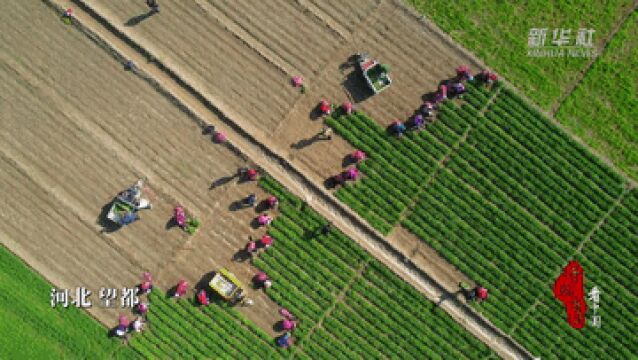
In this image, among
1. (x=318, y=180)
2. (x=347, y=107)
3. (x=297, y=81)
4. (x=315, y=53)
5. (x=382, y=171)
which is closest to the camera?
(x=347, y=107)

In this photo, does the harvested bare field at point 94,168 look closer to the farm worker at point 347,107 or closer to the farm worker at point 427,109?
the farm worker at point 347,107

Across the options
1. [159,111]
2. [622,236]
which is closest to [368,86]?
[159,111]

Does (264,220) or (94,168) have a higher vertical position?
(264,220)

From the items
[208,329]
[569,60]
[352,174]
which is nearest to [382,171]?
[352,174]

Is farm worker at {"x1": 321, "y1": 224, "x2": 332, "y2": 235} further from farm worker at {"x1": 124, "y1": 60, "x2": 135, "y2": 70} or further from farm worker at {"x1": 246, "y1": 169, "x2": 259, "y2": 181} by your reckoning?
farm worker at {"x1": 124, "y1": 60, "x2": 135, "y2": 70}

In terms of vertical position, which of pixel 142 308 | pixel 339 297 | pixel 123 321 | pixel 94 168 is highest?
pixel 339 297

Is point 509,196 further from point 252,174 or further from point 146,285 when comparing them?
point 146,285

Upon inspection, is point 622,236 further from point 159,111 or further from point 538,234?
point 159,111
